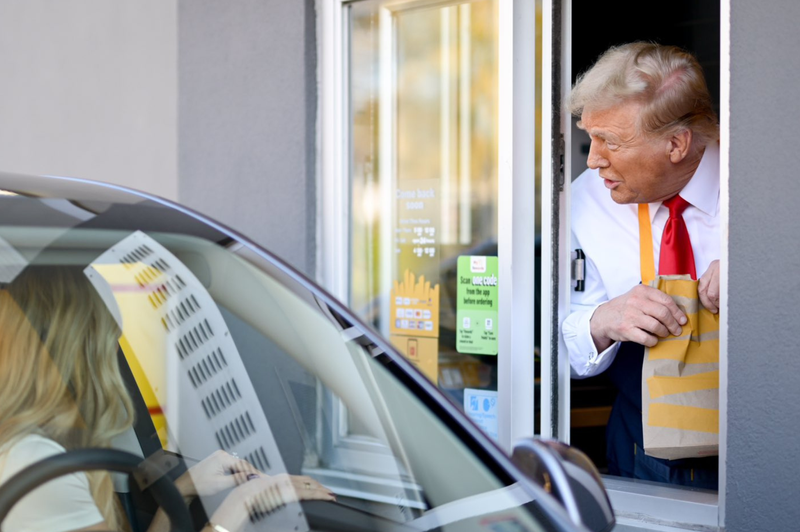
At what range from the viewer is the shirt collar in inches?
112

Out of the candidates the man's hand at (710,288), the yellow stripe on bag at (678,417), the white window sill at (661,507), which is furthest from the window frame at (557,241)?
the man's hand at (710,288)

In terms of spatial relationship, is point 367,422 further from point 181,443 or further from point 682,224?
point 682,224

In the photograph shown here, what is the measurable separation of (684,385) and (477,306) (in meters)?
1.03

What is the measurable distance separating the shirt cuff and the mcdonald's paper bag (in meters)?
0.28

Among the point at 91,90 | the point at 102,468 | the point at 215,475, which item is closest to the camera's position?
the point at 102,468

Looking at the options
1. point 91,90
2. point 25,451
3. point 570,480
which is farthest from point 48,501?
point 91,90

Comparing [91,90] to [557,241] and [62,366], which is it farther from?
[62,366]

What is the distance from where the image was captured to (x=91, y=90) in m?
5.11

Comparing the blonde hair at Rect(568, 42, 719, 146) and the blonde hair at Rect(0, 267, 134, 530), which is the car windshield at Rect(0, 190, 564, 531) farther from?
the blonde hair at Rect(568, 42, 719, 146)

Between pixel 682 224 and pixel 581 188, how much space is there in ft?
1.78

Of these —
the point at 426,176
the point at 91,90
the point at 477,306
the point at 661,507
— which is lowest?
the point at 661,507

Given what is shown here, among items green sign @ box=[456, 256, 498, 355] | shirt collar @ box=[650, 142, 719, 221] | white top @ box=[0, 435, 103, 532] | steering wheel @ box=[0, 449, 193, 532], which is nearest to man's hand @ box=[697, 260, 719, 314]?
shirt collar @ box=[650, 142, 719, 221]

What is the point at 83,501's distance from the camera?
118 centimetres

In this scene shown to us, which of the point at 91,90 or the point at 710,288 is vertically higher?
the point at 91,90
